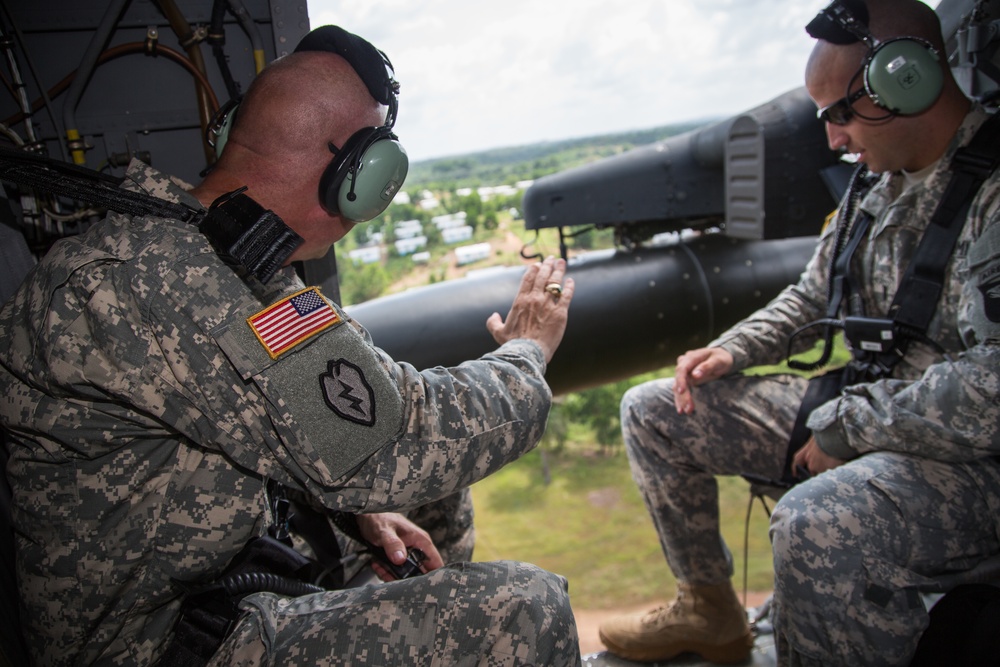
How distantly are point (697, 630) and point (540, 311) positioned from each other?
3.58 ft

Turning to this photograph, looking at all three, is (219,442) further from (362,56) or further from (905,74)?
(905,74)

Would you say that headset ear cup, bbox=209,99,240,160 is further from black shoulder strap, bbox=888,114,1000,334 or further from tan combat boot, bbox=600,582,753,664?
tan combat boot, bbox=600,582,753,664

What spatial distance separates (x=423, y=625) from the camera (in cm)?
119

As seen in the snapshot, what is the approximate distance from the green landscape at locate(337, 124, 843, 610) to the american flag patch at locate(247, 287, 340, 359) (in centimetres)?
184

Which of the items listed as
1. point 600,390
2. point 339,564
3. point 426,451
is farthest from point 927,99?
point 600,390

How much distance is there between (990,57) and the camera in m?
1.57

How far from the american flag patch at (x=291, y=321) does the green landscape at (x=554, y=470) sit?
1844mm

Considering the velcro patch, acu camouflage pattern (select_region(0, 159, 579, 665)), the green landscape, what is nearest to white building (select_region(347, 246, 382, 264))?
the green landscape

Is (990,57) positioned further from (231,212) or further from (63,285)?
(63,285)

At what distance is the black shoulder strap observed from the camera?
1.64m

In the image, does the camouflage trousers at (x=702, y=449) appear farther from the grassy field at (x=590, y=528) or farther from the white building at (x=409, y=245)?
the white building at (x=409, y=245)

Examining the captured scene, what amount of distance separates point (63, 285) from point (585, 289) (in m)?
2.21

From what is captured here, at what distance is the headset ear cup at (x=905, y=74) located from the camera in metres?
1.66

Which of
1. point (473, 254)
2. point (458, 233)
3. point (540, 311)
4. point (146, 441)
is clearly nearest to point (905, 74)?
point (540, 311)
